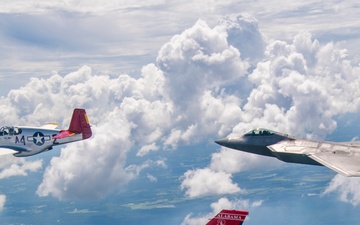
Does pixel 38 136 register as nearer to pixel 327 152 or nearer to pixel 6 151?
pixel 6 151

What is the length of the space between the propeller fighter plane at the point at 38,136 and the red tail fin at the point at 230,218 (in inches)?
1592

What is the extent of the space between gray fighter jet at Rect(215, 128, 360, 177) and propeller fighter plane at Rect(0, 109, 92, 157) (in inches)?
1185

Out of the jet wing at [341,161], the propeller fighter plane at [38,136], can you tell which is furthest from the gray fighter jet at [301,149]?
the propeller fighter plane at [38,136]

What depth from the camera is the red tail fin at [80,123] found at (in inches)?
2817

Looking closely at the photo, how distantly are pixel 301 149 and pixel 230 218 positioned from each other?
56.2 ft


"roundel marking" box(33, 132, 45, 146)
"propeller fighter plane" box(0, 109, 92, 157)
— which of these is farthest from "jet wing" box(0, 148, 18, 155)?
"roundel marking" box(33, 132, 45, 146)

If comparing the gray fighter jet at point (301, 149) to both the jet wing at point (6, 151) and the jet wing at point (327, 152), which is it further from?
the jet wing at point (6, 151)

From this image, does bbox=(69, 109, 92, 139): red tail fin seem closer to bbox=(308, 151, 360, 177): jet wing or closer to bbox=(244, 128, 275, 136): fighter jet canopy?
bbox=(244, 128, 275, 136): fighter jet canopy

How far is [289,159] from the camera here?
162 ft

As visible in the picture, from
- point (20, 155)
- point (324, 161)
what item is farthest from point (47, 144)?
point (324, 161)

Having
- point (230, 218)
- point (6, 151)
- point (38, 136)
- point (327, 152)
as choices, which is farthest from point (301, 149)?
point (6, 151)

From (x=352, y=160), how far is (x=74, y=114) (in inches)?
1958

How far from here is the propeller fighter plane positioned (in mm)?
67812

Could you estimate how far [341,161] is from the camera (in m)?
43.3
